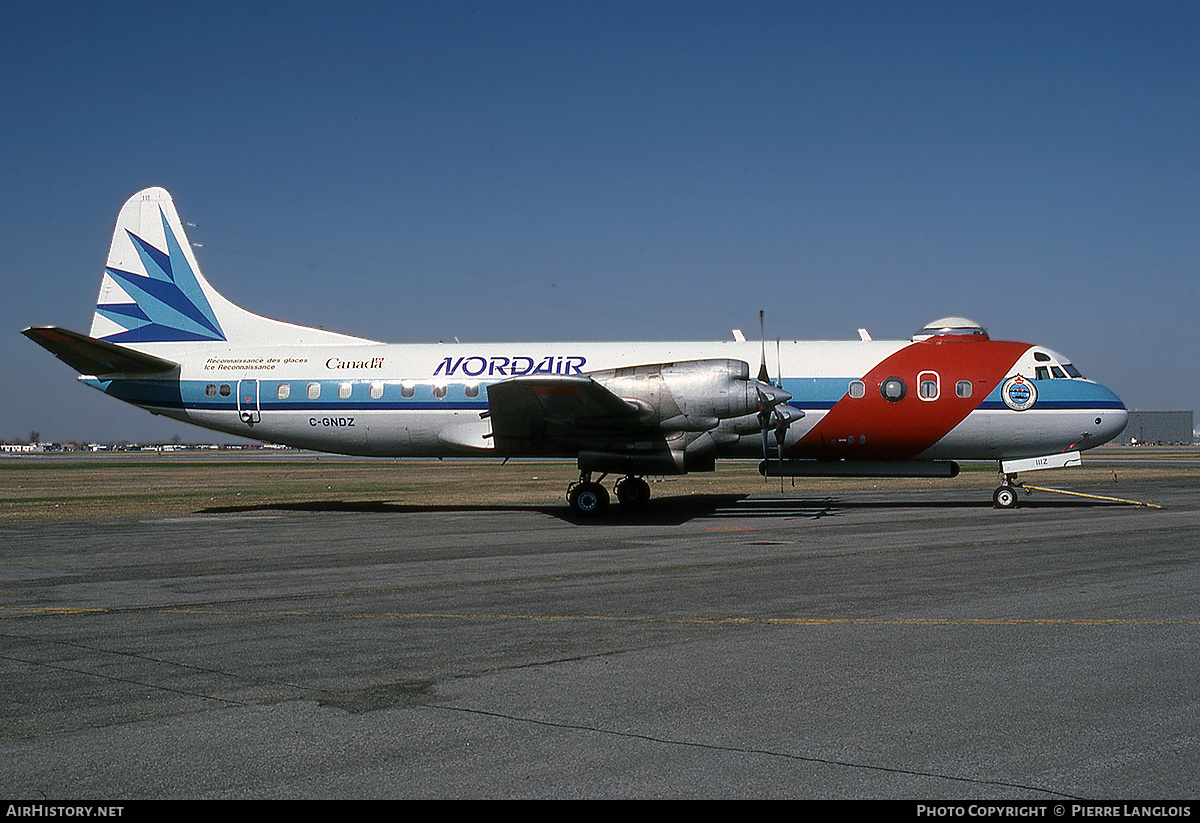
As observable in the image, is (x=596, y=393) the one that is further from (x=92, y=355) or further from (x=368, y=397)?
(x=92, y=355)

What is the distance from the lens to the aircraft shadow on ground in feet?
80.4

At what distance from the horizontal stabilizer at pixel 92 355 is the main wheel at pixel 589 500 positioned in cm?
1230

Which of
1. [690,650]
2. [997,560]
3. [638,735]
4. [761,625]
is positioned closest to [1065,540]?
[997,560]

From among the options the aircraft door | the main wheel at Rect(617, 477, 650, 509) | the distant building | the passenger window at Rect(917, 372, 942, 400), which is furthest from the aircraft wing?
the distant building

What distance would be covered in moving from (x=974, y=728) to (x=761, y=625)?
3.81m

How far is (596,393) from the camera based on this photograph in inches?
890

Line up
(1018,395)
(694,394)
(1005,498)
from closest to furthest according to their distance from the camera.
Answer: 1. (694,394)
2. (1018,395)
3. (1005,498)

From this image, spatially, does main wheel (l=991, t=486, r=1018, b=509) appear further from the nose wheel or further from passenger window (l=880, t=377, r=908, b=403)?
passenger window (l=880, t=377, r=908, b=403)

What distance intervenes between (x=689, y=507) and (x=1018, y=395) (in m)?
9.29

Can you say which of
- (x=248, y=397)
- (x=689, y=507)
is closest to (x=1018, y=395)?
(x=689, y=507)

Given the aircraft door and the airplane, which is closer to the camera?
the airplane

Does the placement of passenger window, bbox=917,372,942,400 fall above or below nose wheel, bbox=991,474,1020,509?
above

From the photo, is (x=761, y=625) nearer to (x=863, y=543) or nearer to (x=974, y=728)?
(x=974, y=728)

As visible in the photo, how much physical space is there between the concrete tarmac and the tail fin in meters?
12.6
